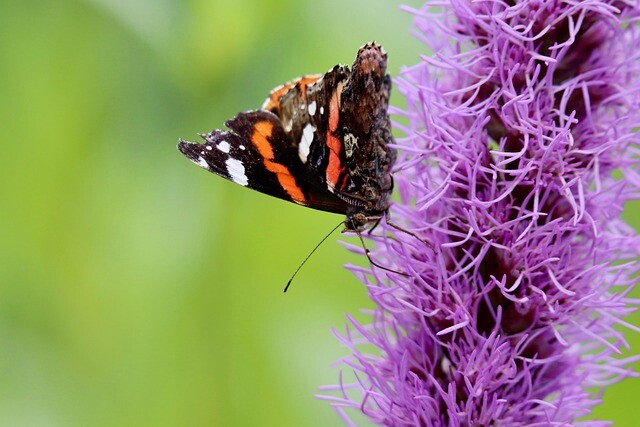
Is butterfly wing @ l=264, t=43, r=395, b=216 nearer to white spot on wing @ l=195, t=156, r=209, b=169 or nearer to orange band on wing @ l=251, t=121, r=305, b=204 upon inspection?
orange band on wing @ l=251, t=121, r=305, b=204

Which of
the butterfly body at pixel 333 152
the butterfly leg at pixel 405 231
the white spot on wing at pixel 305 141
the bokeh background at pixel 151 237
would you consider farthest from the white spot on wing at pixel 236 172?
the bokeh background at pixel 151 237

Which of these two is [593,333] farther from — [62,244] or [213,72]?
[62,244]

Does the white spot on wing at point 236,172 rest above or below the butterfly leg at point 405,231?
above

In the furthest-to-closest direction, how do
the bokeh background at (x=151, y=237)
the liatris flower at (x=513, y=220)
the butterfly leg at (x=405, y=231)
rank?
the bokeh background at (x=151, y=237) < the butterfly leg at (x=405, y=231) < the liatris flower at (x=513, y=220)

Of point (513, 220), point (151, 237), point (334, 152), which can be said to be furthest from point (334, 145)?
point (151, 237)

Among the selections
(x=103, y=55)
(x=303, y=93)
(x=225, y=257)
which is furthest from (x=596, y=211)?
(x=103, y=55)

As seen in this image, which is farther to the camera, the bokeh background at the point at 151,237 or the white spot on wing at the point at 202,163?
the bokeh background at the point at 151,237

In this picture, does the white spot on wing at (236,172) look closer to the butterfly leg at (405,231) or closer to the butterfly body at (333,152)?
the butterfly body at (333,152)
